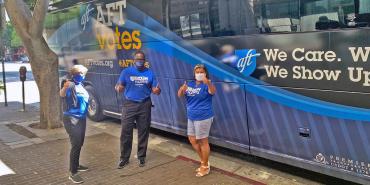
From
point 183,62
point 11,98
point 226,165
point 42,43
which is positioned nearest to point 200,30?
point 183,62

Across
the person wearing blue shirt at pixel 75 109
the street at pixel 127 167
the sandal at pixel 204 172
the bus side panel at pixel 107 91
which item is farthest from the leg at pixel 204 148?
the bus side panel at pixel 107 91

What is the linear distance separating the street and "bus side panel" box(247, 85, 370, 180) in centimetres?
53

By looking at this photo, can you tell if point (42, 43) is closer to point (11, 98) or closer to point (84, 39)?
point (84, 39)

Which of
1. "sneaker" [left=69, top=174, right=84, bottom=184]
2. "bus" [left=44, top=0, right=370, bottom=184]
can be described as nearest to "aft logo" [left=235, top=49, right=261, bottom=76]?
"bus" [left=44, top=0, right=370, bottom=184]

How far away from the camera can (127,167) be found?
588 cm

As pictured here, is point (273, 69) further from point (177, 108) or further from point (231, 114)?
point (177, 108)

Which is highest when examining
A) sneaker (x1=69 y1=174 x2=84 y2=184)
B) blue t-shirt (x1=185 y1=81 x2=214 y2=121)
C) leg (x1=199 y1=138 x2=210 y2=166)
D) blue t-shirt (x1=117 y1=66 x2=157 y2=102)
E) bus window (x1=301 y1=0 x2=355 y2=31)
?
bus window (x1=301 y1=0 x2=355 y2=31)

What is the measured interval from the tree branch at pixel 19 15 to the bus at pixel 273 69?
2150 millimetres

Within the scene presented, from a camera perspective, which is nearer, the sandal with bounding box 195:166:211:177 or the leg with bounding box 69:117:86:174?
the leg with bounding box 69:117:86:174

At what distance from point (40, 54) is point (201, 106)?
15.2 feet

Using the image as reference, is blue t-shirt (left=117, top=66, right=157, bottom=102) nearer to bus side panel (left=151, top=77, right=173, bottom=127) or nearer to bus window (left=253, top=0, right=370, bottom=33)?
bus side panel (left=151, top=77, right=173, bottom=127)

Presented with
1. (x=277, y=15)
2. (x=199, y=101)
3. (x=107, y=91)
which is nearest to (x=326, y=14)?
(x=277, y=15)

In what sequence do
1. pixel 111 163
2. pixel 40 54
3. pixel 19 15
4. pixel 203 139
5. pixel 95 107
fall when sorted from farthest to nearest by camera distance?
pixel 95 107, pixel 40 54, pixel 19 15, pixel 111 163, pixel 203 139

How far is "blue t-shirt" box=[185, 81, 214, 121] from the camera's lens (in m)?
5.19
